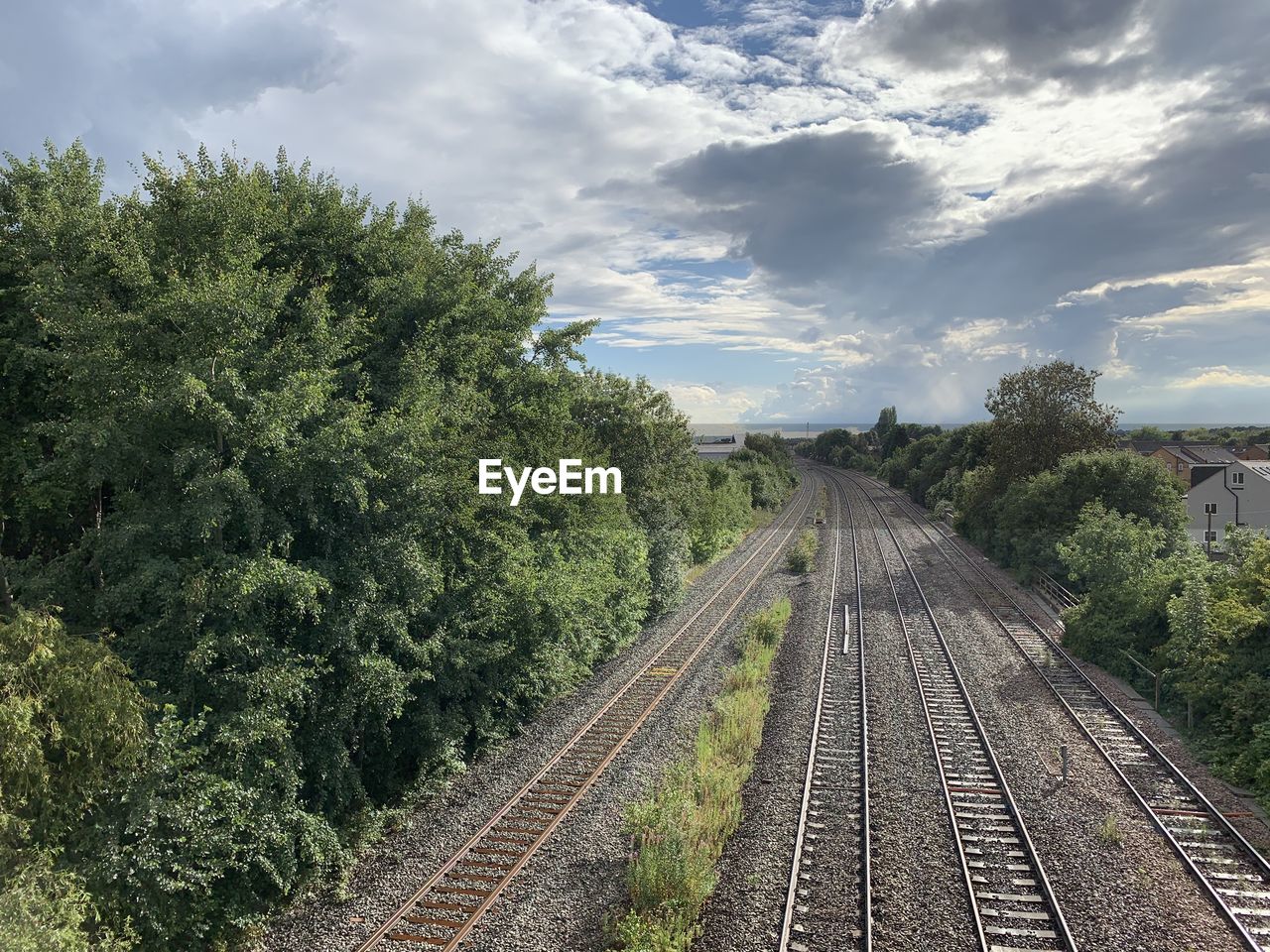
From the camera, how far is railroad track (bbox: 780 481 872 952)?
10844mm

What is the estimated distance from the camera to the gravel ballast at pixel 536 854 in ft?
36.7

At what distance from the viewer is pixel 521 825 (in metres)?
14.2

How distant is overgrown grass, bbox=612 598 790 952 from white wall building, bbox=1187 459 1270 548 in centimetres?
4903

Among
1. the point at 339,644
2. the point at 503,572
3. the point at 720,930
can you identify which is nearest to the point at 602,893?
the point at 720,930

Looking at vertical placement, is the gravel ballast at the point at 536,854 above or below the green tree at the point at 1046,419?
below

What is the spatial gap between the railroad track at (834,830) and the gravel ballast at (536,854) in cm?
296

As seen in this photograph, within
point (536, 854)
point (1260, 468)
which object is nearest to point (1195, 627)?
point (536, 854)

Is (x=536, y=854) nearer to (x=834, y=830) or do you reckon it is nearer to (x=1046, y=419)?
(x=834, y=830)

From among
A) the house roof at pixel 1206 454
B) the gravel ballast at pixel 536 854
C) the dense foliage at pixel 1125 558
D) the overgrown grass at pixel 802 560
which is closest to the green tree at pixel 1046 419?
the dense foliage at pixel 1125 558

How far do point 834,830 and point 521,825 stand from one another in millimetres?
5833

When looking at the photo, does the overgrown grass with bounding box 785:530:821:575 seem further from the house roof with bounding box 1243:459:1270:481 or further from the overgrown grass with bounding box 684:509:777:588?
the house roof with bounding box 1243:459:1270:481

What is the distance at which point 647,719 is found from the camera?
19.0 metres

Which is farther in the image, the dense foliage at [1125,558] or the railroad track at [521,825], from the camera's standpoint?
the dense foliage at [1125,558]

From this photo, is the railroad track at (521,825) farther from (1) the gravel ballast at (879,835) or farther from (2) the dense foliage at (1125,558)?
(2) the dense foliage at (1125,558)
